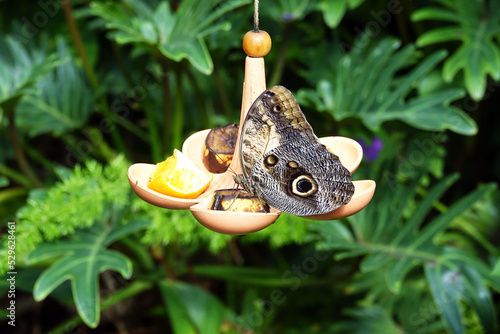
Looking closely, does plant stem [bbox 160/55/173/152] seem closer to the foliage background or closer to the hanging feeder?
the foliage background

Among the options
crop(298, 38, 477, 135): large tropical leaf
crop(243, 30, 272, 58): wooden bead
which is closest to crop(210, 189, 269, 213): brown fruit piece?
crop(243, 30, 272, 58): wooden bead

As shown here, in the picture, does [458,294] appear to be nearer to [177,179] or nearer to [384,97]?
[384,97]

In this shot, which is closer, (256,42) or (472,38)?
(256,42)

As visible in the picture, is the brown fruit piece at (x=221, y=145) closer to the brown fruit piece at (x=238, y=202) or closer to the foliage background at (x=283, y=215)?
the brown fruit piece at (x=238, y=202)

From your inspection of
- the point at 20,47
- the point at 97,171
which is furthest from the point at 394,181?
the point at 20,47

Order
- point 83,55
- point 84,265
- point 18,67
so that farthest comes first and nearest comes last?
point 18,67 → point 83,55 → point 84,265

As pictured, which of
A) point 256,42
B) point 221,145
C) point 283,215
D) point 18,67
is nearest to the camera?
point 256,42

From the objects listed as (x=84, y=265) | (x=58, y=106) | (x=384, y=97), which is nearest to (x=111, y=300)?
(x=84, y=265)
